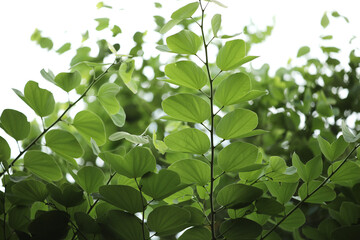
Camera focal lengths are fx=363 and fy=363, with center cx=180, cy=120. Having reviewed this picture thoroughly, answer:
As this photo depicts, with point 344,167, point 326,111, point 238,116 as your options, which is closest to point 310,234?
point 344,167

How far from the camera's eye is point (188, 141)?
0.43 m

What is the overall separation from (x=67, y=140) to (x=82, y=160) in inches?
19.2

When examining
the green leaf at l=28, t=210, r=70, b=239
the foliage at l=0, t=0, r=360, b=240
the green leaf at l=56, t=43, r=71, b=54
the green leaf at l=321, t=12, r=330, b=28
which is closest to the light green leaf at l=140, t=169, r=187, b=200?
the foliage at l=0, t=0, r=360, b=240

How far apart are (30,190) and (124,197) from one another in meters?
0.12

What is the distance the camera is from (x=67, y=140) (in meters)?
0.48

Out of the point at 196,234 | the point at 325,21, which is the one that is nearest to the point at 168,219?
the point at 196,234

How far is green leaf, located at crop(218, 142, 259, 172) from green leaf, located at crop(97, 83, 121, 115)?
0.20 m

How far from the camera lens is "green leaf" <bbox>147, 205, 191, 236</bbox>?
0.41 m

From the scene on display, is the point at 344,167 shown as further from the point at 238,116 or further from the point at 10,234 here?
the point at 10,234

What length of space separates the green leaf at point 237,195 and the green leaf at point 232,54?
0.48ft

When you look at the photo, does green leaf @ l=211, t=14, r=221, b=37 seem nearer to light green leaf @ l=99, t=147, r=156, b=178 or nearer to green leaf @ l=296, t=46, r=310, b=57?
light green leaf @ l=99, t=147, r=156, b=178

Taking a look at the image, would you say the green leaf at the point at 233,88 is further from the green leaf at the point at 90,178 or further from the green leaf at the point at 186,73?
the green leaf at the point at 90,178

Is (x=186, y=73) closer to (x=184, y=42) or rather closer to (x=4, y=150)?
(x=184, y=42)

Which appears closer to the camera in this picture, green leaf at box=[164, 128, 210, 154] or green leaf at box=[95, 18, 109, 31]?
green leaf at box=[164, 128, 210, 154]
